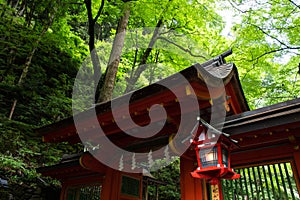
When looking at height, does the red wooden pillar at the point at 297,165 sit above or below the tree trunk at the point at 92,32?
below

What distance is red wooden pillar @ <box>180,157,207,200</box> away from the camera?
394 centimetres

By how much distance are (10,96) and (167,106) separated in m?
8.59

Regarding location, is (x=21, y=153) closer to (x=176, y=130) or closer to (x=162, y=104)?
(x=176, y=130)

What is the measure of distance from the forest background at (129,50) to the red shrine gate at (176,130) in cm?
270

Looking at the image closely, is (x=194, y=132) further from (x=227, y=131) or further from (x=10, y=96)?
(x=10, y=96)

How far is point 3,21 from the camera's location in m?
8.63

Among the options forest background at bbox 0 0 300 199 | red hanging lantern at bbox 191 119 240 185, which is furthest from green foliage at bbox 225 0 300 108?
red hanging lantern at bbox 191 119 240 185

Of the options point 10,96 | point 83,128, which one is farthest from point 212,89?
point 10,96

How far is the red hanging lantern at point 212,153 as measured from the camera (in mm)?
3072

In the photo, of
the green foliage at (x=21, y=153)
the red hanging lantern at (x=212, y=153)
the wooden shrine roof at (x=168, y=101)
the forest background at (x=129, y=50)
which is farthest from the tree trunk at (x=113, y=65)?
the red hanging lantern at (x=212, y=153)

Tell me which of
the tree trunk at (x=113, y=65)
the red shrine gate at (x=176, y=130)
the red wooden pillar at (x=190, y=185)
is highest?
the tree trunk at (x=113, y=65)

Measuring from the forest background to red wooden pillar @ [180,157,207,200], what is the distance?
425 centimetres

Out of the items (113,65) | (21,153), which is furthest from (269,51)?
(21,153)

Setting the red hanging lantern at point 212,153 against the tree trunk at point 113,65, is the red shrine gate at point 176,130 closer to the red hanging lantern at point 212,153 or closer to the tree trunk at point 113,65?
the red hanging lantern at point 212,153
